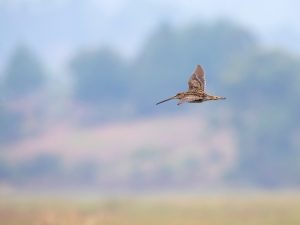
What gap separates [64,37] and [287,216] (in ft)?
485

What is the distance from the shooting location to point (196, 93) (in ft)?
21.2

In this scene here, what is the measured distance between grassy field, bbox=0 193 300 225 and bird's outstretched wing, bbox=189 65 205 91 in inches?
1378

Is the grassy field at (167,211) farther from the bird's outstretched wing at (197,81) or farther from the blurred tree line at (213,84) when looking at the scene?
the bird's outstretched wing at (197,81)

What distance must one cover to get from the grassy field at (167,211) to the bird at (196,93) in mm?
35132

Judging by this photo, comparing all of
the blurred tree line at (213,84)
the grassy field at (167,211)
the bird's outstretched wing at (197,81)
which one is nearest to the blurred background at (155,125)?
the blurred tree line at (213,84)

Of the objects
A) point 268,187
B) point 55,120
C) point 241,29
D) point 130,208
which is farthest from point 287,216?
point 241,29

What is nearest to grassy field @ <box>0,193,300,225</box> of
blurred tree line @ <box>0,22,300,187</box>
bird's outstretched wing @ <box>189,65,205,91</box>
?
blurred tree line @ <box>0,22,300,187</box>

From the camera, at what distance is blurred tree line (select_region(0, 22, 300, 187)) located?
8969cm

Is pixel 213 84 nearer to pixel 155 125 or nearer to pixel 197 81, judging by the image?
pixel 155 125

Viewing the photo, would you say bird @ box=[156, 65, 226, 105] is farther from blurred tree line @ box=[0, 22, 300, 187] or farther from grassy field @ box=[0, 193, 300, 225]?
blurred tree line @ box=[0, 22, 300, 187]

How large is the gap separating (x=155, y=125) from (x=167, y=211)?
1888 inches

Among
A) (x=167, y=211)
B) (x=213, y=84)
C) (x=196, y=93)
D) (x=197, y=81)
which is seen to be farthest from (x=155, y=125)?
(x=196, y=93)

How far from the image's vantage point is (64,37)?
197 metres

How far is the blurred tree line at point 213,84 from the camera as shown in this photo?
294 feet
